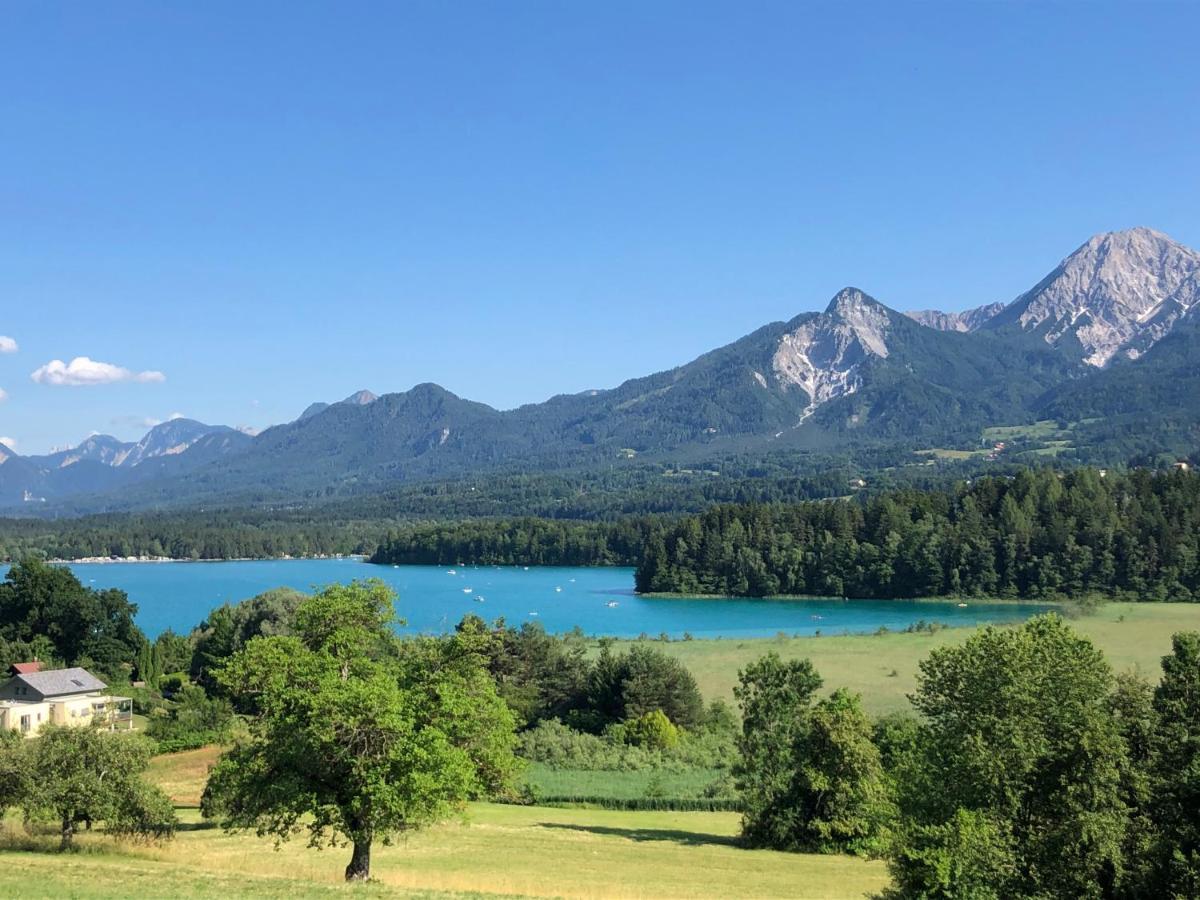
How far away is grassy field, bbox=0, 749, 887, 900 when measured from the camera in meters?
17.1

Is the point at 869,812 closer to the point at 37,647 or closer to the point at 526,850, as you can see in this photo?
the point at 526,850

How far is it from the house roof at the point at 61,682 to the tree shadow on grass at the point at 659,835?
26461 mm

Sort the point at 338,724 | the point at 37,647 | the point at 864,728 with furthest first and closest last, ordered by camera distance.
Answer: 1. the point at 37,647
2. the point at 864,728
3. the point at 338,724

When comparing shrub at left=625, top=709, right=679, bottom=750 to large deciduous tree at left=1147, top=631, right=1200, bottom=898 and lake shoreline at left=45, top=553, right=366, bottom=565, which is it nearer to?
large deciduous tree at left=1147, top=631, right=1200, bottom=898

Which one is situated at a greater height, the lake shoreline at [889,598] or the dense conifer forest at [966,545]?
the dense conifer forest at [966,545]

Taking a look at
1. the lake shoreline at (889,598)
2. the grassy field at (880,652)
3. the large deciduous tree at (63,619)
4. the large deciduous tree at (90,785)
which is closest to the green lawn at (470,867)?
the large deciduous tree at (90,785)

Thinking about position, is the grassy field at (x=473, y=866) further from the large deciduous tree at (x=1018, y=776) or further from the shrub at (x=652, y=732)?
the shrub at (x=652, y=732)

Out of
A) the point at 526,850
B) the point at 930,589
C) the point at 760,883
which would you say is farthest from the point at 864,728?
the point at 930,589

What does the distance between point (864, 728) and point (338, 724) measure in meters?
13.3

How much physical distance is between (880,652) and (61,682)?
41.0 metres

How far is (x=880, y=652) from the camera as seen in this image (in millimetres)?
61344

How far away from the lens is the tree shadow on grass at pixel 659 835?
26891 mm

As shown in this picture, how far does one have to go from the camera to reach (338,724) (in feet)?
61.7

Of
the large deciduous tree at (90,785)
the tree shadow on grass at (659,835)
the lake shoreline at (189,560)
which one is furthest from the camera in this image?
the lake shoreline at (189,560)
